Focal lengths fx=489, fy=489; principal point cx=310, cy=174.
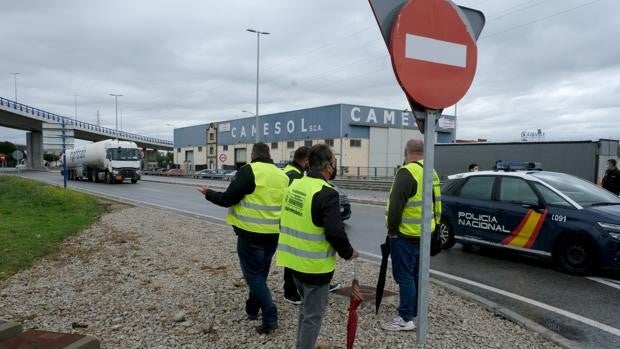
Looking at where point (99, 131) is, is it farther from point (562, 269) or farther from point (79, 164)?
point (562, 269)

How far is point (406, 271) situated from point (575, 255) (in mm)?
3834

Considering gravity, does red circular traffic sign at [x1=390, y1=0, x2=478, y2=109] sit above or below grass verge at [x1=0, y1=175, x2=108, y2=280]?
above

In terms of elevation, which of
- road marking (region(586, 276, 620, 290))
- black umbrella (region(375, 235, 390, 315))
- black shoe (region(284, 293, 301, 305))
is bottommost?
road marking (region(586, 276, 620, 290))

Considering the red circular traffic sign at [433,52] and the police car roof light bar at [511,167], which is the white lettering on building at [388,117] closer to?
the police car roof light bar at [511,167]

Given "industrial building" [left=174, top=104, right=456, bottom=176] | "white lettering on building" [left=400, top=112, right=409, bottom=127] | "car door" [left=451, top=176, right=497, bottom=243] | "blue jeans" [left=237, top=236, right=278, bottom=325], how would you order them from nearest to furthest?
"blue jeans" [left=237, top=236, right=278, bottom=325]
"car door" [left=451, top=176, right=497, bottom=243]
"industrial building" [left=174, top=104, right=456, bottom=176]
"white lettering on building" [left=400, top=112, right=409, bottom=127]

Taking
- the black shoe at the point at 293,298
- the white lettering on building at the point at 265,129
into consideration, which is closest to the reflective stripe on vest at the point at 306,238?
the black shoe at the point at 293,298

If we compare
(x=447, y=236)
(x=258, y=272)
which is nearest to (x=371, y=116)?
(x=447, y=236)

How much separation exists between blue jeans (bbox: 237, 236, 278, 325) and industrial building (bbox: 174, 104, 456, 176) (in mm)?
41115

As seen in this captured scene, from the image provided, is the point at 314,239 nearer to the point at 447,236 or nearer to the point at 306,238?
the point at 306,238

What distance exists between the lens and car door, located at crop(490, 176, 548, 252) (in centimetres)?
739

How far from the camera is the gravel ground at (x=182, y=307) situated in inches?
164

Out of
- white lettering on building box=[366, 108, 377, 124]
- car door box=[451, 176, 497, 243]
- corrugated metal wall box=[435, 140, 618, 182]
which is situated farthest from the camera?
white lettering on building box=[366, 108, 377, 124]

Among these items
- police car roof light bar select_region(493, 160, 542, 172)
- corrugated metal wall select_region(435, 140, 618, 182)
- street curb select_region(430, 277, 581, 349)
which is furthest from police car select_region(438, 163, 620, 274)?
corrugated metal wall select_region(435, 140, 618, 182)

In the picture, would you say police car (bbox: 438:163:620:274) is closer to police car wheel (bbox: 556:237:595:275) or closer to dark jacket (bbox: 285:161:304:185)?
police car wheel (bbox: 556:237:595:275)
